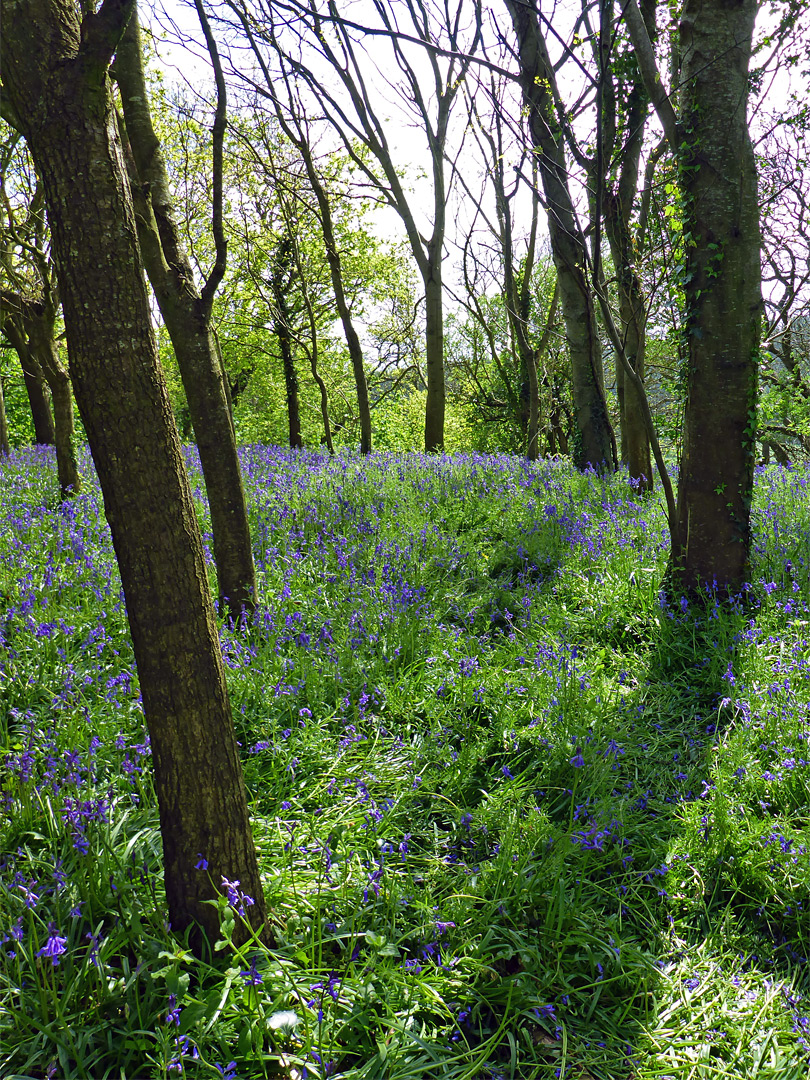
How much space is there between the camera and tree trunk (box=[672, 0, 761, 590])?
14.8 ft

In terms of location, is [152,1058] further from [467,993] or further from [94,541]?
[94,541]

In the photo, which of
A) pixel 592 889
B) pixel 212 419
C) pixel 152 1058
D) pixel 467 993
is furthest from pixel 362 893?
pixel 212 419

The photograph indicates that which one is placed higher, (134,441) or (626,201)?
(626,201)

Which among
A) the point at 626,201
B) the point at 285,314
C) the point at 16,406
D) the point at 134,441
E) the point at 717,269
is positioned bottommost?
the point at 134,441

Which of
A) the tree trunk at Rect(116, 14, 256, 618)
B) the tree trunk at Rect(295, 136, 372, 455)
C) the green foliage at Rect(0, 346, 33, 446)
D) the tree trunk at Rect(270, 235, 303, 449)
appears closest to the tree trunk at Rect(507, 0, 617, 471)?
the tree trunk at Rect(295, 136, 372, 455)

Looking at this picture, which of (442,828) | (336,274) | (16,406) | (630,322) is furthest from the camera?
(16,406)

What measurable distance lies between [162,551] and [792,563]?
15.6ft

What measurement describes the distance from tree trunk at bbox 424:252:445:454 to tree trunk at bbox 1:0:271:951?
11209 mm

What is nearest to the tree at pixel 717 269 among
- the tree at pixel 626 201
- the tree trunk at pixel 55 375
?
the tree at pixel 626 201

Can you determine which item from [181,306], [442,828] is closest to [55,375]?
[181,306]

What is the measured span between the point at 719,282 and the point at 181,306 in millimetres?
3802

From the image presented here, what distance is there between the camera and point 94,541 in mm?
5785

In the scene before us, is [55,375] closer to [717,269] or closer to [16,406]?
[717,269]

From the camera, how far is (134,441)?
6.59 feet
